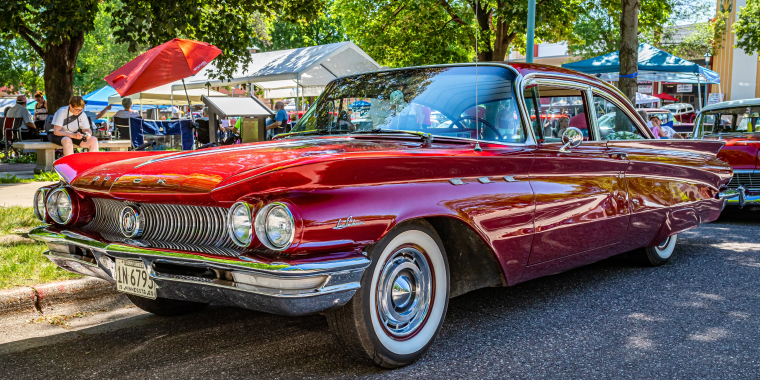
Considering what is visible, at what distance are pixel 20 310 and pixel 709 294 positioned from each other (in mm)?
4642

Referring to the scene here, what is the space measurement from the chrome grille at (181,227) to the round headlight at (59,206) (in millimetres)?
316

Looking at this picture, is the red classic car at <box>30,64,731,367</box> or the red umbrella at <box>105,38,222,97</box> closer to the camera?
the red classic car at <box>30,64,731,367</box>

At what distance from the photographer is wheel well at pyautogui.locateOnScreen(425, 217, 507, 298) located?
3527 mm

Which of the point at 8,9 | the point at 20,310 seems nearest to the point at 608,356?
the point at 20,310

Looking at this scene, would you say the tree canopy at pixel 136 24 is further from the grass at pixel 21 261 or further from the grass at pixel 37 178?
the grass at pixel 21 261

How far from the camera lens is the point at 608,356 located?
3.47 m

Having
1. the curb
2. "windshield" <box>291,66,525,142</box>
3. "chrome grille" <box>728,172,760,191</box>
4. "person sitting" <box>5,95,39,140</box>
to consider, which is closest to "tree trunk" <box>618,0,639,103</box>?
"chrome grille" <box>728,172,760,191</box>

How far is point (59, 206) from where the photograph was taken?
142 inches

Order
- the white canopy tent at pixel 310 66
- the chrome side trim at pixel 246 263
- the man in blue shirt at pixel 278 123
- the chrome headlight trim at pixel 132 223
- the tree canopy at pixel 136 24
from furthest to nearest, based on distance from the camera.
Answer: the white canopy tent at pixel 310 66
the man in blue shirt at pixel 278 123
the tree canopy at pixel 136 24
the chrome headlight trim at pixel 132 223
the chrome side trim at pixel 246 263

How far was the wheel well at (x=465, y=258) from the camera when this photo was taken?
3.53 m

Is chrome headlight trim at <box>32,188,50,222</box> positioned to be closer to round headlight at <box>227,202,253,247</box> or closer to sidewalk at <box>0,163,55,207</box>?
round headlight at <box>227,202,253,247</box>

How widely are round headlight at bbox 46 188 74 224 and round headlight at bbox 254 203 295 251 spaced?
1435 millimetres

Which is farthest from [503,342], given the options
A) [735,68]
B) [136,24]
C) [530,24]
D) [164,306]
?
[735,68]

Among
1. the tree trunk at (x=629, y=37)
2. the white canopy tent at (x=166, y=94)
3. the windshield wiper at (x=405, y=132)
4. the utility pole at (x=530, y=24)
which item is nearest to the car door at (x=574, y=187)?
the windshield wiper at (x=405, y=132)
